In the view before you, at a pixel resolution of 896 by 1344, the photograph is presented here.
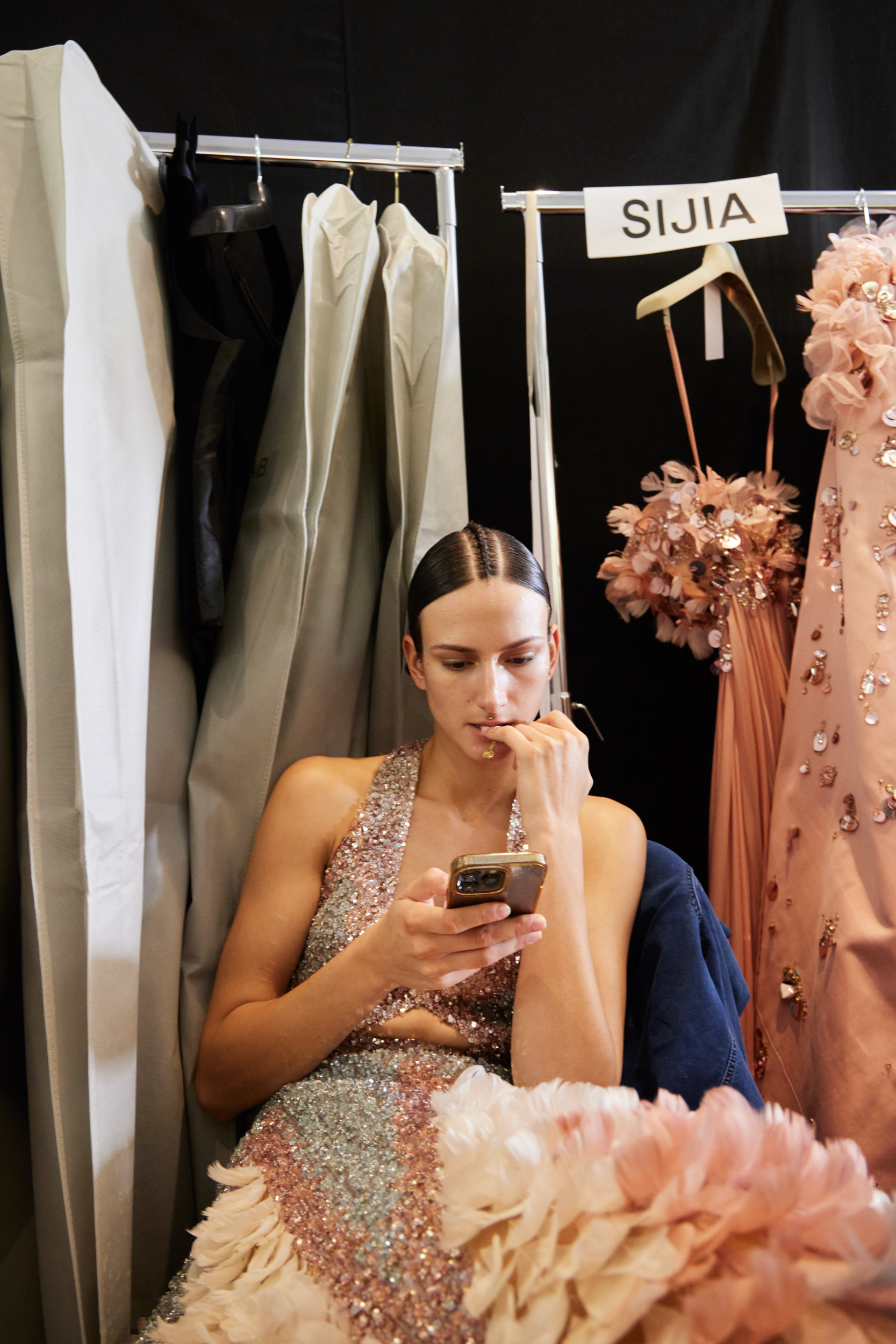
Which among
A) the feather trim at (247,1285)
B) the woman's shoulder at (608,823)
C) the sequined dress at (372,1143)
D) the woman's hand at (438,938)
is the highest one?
the woman's shoulder at (608,823)

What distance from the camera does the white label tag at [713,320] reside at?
176cm

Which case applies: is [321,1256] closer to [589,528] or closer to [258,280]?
[589,528]

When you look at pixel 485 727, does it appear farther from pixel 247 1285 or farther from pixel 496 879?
pixel 247 1285

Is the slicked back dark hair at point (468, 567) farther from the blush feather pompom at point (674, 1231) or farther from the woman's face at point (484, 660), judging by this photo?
the blush feather pompom at point (674, 1231)

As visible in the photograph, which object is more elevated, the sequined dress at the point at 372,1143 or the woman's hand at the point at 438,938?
the woman's hand at the point at 438,938

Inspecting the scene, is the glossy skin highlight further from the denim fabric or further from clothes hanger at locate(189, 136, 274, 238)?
clothes hanger at locate(189, 136, 274, 238)

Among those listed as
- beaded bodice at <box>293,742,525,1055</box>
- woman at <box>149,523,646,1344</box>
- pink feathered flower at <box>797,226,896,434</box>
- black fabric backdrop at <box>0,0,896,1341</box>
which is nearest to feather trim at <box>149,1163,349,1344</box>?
woman at <box>149,523,646,1344</box>

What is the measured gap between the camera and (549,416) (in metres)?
1.67

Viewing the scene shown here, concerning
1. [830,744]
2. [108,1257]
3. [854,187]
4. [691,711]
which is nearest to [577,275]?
[854,187]

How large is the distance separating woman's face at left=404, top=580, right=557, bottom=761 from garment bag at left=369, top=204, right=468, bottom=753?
25 cm

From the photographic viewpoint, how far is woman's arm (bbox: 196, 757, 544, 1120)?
3.53ft

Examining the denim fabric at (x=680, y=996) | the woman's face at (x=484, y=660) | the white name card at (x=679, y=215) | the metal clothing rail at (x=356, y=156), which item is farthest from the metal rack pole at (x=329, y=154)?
the denim fabric at (x=680, y=996)

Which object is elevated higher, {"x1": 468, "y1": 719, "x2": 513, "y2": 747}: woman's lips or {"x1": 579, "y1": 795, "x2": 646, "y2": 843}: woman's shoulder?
{"x1": 468, "y1": 719, "x2": 513, "y2": 747}: woman's lips

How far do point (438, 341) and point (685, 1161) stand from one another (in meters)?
1.22
